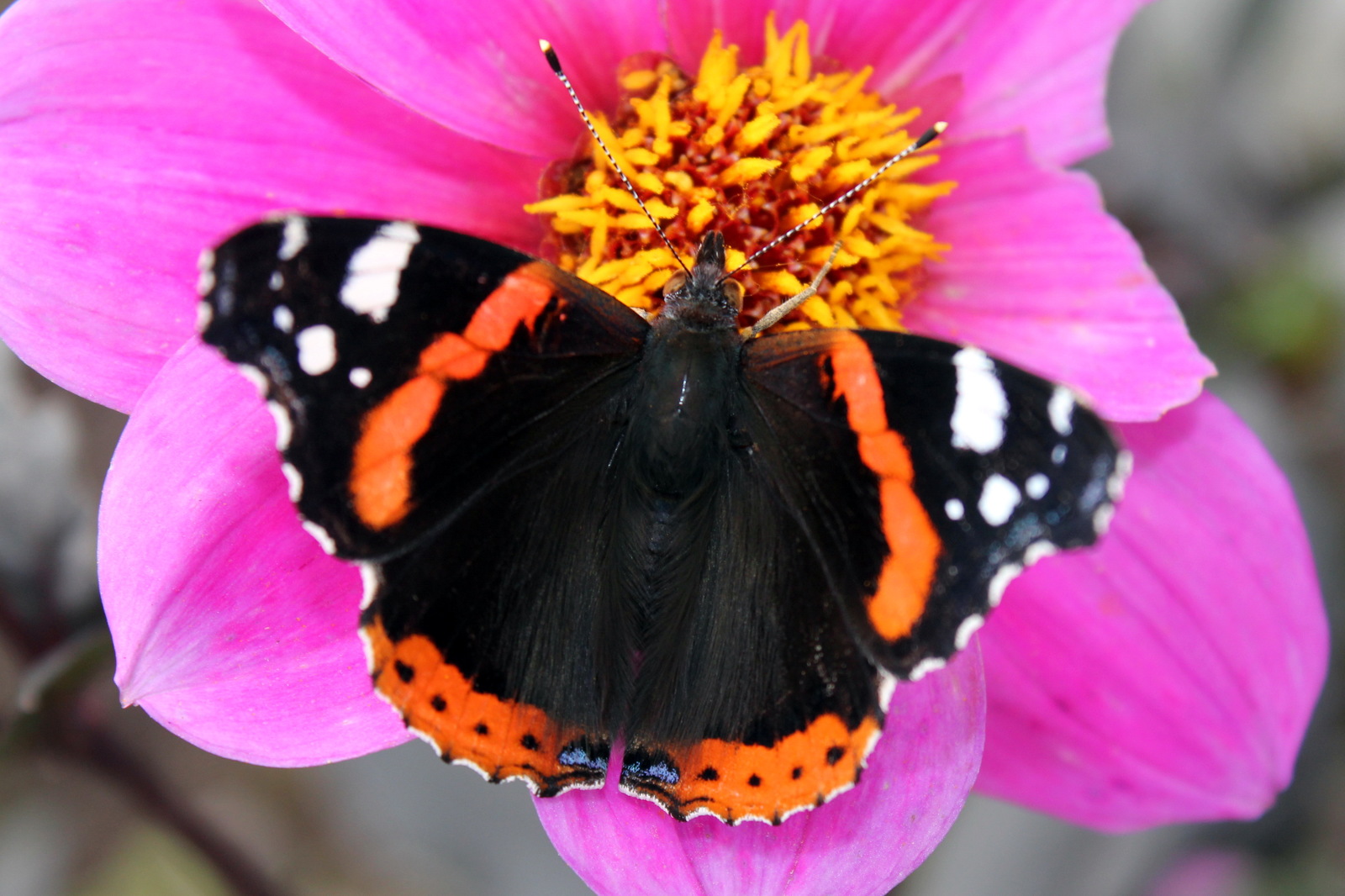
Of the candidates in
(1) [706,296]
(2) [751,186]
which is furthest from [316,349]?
(2) [751,186]

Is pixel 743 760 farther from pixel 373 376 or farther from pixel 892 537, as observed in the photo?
pixel 373 376

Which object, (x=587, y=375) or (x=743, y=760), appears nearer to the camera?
(x=743, y=760)

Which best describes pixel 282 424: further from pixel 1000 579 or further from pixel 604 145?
pixel 1000 579

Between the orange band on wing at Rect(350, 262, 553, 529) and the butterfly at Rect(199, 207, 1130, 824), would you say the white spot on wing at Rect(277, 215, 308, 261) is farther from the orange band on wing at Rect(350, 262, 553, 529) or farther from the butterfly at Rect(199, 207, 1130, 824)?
the orange band on wing at Rect(350, 262, 553, 529)

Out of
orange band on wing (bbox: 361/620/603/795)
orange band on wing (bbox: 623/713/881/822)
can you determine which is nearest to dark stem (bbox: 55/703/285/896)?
orange band on wing (bbox: 361/620/603/795)

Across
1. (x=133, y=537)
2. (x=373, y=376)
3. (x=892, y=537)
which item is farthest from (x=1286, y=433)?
(x=133, y=537)

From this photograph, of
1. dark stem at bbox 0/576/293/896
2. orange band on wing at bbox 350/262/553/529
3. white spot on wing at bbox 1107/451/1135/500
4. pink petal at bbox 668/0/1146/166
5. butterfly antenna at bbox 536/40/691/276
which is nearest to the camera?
white spot on wing at bbox 1107/451/1135/500
